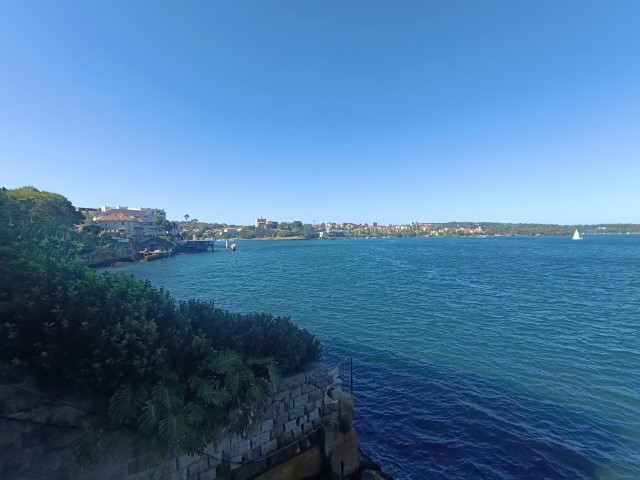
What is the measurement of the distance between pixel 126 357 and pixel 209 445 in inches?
→ 108

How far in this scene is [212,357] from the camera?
7117mm

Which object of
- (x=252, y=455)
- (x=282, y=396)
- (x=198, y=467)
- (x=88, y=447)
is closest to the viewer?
(x=88, y=447)

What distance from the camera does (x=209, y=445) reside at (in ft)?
22.1

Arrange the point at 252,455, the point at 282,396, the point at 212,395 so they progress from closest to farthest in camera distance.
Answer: the point at 212,395 → the point at 252,455 → the point at 282,396

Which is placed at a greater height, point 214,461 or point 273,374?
point 273,374

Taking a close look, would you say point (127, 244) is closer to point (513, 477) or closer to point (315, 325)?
point (315, 325)

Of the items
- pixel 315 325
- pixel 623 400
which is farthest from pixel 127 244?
pixel 623 400

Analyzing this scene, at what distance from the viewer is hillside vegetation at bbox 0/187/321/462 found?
5691 mm

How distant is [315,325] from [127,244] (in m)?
76.8

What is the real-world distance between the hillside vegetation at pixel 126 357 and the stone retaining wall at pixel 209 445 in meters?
0.42

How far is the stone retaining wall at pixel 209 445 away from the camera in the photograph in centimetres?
540

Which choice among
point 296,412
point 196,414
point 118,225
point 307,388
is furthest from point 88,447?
point 118,225

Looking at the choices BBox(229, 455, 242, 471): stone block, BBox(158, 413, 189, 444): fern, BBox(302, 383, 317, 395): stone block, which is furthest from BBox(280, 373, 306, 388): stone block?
BBox(158, 413, 189, 444): fern

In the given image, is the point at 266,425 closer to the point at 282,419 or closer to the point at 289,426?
the point at 282,419
